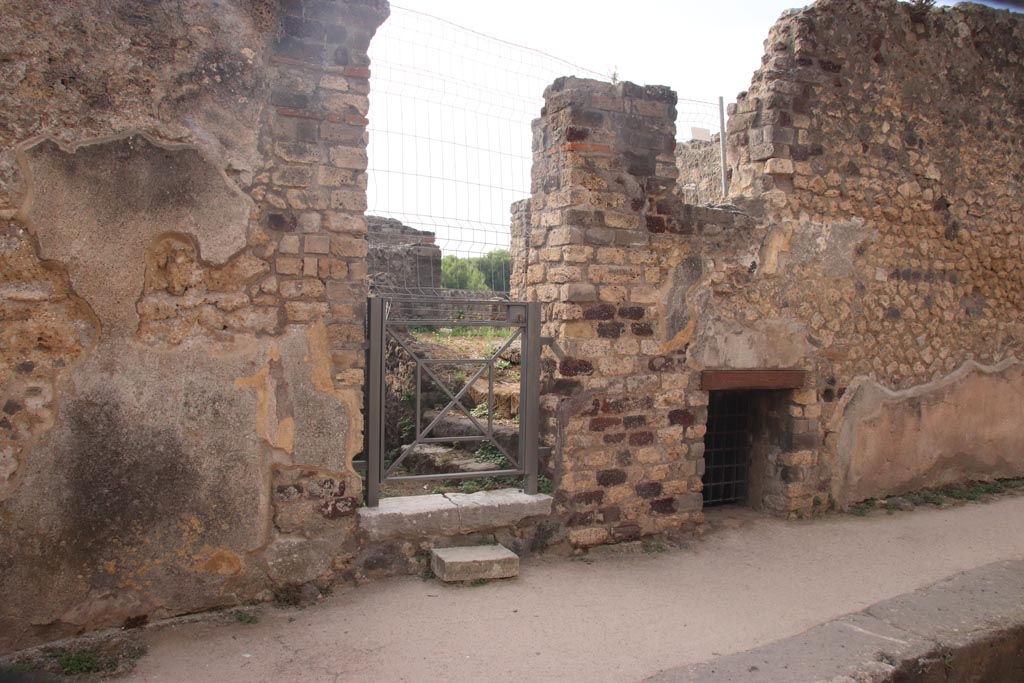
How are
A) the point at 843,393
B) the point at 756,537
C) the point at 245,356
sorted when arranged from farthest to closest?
1. the point at 843,393
2. the point at 756,537
3. the point at 245,356

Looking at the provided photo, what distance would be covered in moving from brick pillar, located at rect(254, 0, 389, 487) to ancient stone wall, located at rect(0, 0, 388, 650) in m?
0.01

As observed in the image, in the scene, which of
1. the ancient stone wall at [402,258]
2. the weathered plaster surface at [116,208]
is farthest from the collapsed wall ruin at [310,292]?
the ancient stone wall at [402,258]

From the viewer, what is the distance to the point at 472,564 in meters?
4.45

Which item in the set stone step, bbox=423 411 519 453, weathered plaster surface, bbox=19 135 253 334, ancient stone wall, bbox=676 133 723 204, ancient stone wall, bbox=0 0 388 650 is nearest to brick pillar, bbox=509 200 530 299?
stone step, bbox=423 411 519 453

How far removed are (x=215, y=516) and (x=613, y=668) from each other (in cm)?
204

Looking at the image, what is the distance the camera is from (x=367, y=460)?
4.49m

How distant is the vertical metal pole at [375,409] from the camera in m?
4.40

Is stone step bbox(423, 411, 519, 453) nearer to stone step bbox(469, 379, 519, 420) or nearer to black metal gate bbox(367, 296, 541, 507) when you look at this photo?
black metal gate bbox(367, 296, 541, 507)

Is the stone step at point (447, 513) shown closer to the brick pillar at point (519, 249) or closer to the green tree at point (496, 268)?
the green tree at point (496, 268)

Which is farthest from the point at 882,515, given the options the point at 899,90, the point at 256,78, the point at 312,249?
the point at 256,78

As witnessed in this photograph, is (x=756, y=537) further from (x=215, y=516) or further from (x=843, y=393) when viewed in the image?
(x=215, y=516)

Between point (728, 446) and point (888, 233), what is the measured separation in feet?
6.99

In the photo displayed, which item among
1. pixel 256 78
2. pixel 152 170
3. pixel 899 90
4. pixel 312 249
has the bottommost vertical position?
pixel 312 249

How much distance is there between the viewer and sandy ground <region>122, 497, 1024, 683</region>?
3547 mm
